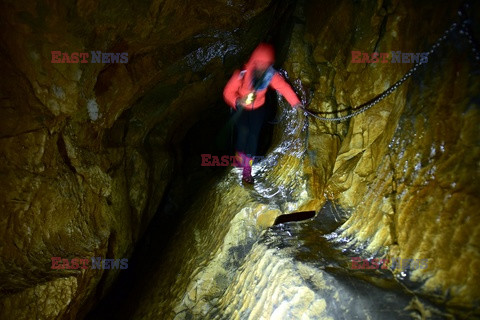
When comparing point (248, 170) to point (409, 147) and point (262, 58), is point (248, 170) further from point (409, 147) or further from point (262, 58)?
point (409, 147)

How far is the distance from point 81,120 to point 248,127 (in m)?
2.57

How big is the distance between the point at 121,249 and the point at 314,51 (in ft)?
15.7

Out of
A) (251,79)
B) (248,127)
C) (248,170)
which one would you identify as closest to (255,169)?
(248,170)

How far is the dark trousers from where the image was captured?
4.33m

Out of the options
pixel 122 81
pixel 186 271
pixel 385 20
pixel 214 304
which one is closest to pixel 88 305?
pixel 186 271

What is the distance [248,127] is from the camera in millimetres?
4465

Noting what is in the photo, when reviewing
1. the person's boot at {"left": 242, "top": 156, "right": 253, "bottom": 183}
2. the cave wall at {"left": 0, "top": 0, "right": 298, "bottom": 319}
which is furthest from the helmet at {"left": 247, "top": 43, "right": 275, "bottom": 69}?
the person's boot at {"left": 242, "top": 156, "right": 253, "bottom": 183}

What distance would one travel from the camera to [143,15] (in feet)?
10.9

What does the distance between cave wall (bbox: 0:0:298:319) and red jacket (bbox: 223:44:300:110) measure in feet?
4.32

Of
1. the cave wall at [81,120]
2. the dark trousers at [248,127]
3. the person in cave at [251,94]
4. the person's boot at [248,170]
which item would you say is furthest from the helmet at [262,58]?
the person's boot at [248,170]

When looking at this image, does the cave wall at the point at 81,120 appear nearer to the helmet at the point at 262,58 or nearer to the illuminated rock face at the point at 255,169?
the illuminated rock face at the point at 255,169

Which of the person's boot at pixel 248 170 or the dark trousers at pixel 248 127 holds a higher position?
the dark trousers at pixel 248 127

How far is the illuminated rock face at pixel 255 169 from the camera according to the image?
6.00 feet

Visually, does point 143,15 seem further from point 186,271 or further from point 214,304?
point 214,304
